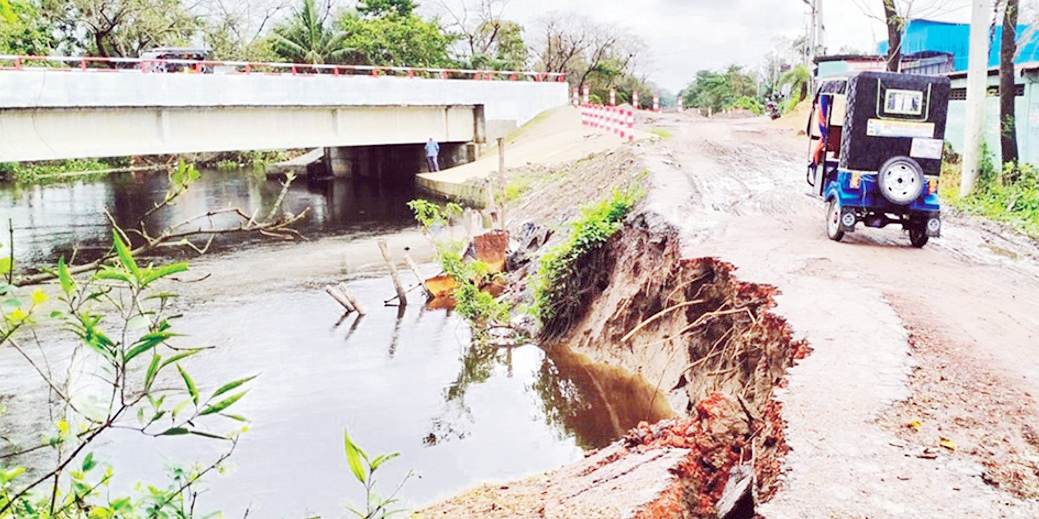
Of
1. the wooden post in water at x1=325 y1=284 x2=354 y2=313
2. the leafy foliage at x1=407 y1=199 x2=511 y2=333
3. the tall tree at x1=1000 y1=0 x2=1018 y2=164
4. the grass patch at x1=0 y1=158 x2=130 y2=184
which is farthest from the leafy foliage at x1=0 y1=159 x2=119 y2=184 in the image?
the tall tree at x1=1000 y1=0 x2=1018 y2=164

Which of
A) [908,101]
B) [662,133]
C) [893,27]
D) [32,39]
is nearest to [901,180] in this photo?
[908,101]

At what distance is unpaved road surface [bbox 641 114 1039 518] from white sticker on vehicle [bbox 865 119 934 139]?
1.54m

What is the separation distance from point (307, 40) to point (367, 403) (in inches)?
1526

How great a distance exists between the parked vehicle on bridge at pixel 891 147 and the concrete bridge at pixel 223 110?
1441 cm

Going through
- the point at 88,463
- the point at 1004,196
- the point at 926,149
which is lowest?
the point at 1004,196

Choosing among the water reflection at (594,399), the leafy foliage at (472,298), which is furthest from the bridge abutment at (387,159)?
the water reflection at (594,399)

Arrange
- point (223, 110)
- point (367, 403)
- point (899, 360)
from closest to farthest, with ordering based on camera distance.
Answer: point (899, 360) → point (367, 403) → point (223, 110)

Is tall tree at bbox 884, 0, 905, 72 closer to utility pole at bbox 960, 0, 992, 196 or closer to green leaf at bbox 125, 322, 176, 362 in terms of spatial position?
utility pole at bbox 960, 0, 992, 196

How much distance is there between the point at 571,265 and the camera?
1449 cm

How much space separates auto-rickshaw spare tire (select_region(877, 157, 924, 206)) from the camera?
1082cm

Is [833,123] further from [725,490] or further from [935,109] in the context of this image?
[725,490]

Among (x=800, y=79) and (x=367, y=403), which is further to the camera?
(x=800, y=79)

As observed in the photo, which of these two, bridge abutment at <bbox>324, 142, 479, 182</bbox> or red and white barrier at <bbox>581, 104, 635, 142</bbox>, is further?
bridge abutment at <bbox>324, 142, 479, 182</bbox>

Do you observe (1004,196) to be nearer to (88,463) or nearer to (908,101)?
(908,101)
